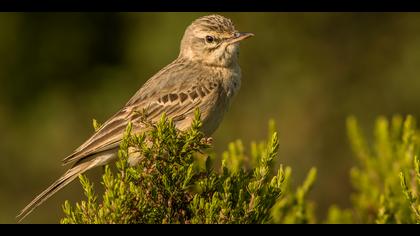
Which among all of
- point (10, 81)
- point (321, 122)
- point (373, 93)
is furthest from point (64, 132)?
point (373, 93)

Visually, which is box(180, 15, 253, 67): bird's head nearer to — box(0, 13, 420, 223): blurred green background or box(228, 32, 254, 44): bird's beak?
box(228, 32, 254, 44): bird's beak

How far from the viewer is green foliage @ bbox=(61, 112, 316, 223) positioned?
5.12 meters

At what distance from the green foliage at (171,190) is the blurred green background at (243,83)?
548 centimetres

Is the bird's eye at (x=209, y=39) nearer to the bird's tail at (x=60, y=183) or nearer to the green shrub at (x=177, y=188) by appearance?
the bird's tail at (x=60, y=183)

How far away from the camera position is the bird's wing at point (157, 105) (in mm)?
6852

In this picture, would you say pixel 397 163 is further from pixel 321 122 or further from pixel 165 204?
pixel 321 122

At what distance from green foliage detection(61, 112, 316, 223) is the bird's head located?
2095 mm

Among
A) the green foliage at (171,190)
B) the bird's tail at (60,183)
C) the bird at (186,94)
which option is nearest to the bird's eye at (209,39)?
the bird at (186,94)

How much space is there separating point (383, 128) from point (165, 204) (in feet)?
10.4

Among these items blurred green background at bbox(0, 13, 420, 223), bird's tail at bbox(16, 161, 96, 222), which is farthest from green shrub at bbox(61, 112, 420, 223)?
blurred green background at bbox(0, 13, 420, 223)

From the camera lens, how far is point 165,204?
17.9 ft

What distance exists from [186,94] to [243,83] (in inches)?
157

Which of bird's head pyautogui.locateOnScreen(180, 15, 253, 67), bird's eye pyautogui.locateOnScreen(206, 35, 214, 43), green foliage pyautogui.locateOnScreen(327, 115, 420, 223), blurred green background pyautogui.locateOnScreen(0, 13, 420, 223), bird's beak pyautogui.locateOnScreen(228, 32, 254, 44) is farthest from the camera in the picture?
blurred green background pyautogui.locateOnScreen(0, 13, 420, 223)

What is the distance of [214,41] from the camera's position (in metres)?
7.77
